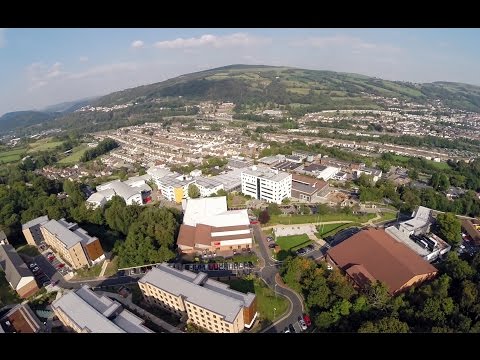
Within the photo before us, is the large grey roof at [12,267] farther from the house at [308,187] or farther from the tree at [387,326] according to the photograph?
the house at [308,187]

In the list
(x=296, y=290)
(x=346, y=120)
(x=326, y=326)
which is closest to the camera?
(x=326, y=326)

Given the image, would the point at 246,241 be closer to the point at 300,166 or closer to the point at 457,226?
the point at 457,226

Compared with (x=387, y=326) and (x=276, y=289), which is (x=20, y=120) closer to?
(x=276, y=289)

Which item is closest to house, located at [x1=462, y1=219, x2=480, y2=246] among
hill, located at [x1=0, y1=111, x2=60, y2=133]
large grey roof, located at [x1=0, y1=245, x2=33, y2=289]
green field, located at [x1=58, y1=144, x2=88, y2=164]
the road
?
the road

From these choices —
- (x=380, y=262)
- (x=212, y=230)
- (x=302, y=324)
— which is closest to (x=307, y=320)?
(x=302, y=324)

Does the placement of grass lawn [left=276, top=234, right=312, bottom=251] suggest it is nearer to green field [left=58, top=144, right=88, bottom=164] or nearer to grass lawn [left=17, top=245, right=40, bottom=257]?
grass lawn [left=17, top=245, right=40, bottom=257]
